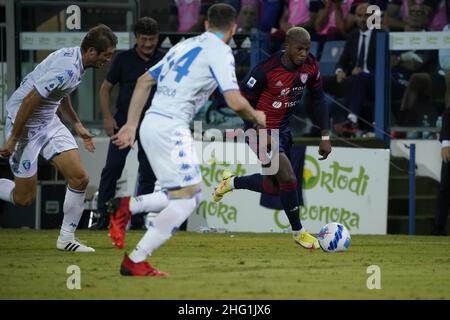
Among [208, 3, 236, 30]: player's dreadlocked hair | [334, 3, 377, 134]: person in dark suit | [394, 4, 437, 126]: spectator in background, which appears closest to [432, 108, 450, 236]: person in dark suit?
[394, 4, 437, 126]: spectator in background

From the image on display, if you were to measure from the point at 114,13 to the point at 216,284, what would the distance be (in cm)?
931

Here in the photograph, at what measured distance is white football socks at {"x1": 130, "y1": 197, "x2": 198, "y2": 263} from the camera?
8.99 m

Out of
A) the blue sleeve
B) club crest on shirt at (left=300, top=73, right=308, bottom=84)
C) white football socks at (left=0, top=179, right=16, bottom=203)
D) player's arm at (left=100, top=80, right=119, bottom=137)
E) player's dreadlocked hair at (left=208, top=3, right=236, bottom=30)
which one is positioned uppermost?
player's dreadlocked hair at (left=208, top=3, right=236, bottom=30)

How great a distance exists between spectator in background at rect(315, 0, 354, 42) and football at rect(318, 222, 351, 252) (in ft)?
20.0

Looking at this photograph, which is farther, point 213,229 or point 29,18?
point 29,18

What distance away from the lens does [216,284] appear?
8906mm

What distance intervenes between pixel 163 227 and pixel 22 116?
276cm

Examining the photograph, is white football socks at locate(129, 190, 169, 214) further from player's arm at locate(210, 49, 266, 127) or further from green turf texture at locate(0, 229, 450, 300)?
player's arm at locate(210, 49, 266, 127)

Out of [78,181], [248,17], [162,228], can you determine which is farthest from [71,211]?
[248,17]

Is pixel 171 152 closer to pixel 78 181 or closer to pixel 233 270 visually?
pixel 233 270

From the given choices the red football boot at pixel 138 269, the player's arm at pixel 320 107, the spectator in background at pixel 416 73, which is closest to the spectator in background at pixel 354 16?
the spectator in background at pixel 416 73
